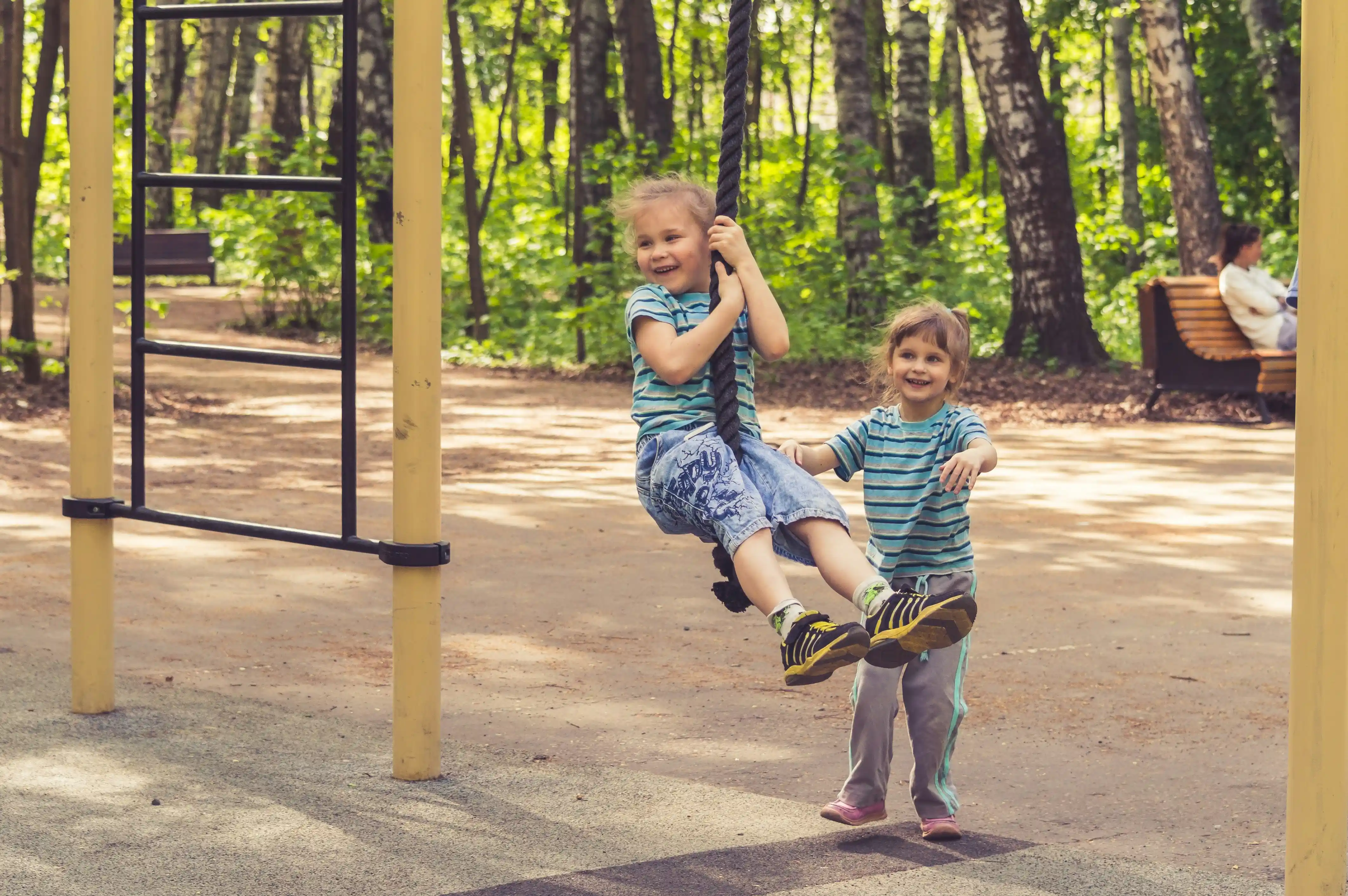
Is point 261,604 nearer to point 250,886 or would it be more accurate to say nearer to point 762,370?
point 250,886

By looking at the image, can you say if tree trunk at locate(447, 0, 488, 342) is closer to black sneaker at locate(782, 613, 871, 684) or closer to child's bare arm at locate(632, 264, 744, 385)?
child's bare arm at locate(632, 264, 744, 385)

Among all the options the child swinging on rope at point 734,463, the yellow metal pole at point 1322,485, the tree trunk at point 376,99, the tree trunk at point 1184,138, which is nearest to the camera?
the yellow metal pole at point 1322,485

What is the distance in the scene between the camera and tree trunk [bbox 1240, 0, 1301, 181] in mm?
17250

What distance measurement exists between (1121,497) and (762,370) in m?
6.27

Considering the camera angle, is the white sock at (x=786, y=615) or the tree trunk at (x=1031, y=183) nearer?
the white sock at (x=786, y=615)

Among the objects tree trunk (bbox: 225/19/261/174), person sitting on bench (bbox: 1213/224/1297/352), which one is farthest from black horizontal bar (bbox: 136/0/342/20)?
tree trunk (bbox: 225/19/261/174)

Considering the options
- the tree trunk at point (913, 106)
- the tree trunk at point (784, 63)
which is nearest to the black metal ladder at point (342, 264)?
the tree trunk at point (913, 106)

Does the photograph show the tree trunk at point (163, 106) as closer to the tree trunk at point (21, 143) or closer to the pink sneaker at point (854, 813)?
the tree trunk at point (21, 143)

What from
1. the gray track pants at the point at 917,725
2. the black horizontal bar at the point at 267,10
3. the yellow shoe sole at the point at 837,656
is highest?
the black horizontal bar at the point at 267,10

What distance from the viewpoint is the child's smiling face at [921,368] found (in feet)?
12.5

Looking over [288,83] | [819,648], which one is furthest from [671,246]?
[288,83]

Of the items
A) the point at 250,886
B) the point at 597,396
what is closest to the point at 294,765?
the point at 250,886

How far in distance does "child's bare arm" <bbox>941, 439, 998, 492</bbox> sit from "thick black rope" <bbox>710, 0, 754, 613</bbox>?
46 centimetres

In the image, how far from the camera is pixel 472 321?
18094 millimetres
